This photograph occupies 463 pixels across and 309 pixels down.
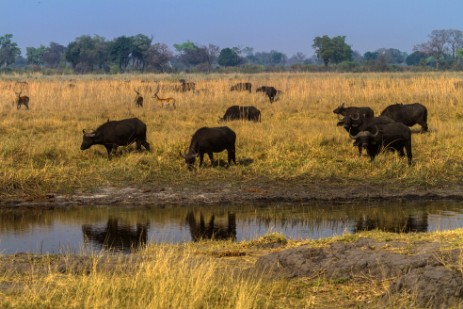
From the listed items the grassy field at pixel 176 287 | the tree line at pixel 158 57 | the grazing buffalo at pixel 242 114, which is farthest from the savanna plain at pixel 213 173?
the tree line at pixel 158 57

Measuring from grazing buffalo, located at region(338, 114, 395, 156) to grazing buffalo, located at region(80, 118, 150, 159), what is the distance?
15.6 ft

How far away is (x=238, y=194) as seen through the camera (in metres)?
13.4

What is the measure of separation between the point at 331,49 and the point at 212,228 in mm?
77344

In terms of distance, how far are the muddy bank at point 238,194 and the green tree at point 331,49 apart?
7388 centimetres

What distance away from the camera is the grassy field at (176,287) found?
5449 millimetres

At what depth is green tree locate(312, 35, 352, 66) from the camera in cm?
8625

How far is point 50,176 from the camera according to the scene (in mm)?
13844

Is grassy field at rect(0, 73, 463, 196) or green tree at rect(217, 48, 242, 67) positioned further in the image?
green tree at rect(217, 48, 242, 67)

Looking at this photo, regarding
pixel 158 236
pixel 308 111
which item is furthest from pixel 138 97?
pixel 158 236

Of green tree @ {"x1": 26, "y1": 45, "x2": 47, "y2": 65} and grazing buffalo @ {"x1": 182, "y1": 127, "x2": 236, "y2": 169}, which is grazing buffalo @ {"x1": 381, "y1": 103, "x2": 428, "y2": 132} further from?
green tree @ {"x1": 26, "y1": 45, "x2": 47, "y2": 65}

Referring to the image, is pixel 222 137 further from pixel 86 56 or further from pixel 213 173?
pixel 86 56

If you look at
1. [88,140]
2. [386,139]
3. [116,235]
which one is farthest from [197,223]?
[386,139]

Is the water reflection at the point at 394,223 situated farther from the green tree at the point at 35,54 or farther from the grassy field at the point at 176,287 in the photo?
the green tree at the point at 35,54

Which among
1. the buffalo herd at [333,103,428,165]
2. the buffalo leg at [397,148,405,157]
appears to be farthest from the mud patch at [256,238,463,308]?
the buffalo leg at [397,148,405,157]
